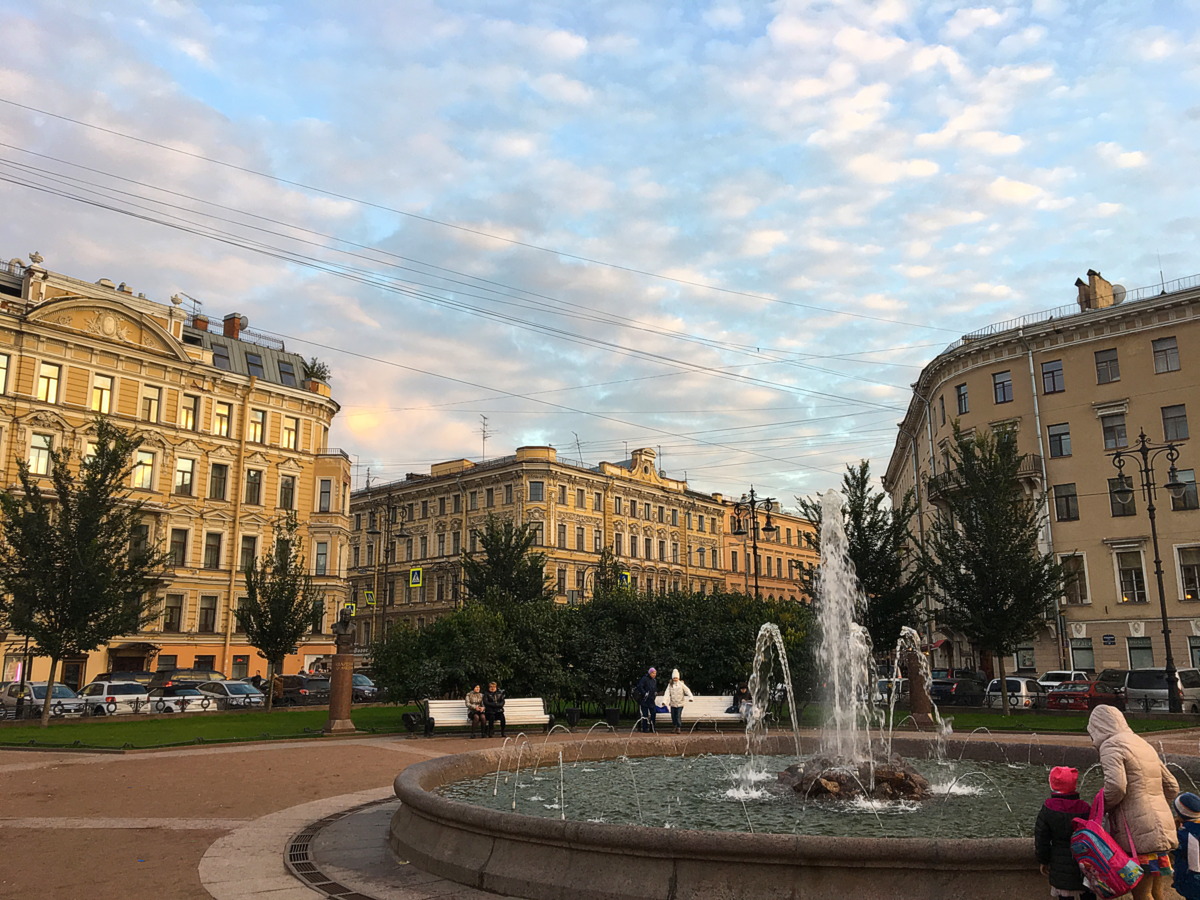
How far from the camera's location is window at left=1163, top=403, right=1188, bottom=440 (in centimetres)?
3862

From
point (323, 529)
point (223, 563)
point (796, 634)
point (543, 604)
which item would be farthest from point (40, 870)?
point (323, 529)

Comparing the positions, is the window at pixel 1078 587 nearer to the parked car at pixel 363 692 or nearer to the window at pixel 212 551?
the parked car at pixel 363 692

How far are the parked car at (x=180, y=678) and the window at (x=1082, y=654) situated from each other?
118 ft

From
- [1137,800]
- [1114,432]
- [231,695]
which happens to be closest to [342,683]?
[231,695]

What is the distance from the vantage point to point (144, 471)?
4484cm

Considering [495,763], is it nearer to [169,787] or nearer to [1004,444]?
[169,787]

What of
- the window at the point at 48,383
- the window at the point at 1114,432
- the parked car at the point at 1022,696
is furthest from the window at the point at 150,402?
the window at the point at 1114,432

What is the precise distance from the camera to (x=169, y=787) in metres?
13.5

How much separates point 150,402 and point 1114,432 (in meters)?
46.2

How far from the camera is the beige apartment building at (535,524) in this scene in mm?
65750

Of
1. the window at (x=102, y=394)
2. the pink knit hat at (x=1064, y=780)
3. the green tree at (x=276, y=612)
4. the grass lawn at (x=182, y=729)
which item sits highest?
the window at (x=102, y=394)

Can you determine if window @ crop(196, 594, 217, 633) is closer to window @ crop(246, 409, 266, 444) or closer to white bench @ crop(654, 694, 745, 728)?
window @ crop(246, 409, 266, 444)

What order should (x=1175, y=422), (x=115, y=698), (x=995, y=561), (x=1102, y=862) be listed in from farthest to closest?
(x=1175, y=422), (x=115, y=698), (x=995, y=561), (x=1102, y=862)

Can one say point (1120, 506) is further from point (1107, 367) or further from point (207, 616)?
point (207, 616)
